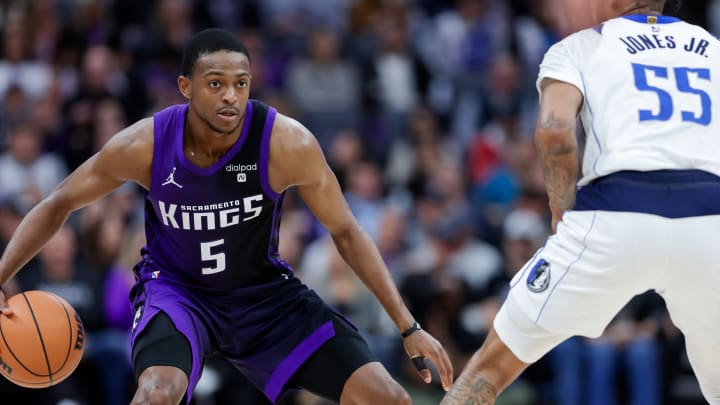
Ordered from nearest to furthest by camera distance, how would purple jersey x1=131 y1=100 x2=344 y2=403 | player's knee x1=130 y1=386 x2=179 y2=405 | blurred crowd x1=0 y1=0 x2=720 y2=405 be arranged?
player's knee x1=130 y1=386 x2=179 y2=405, purple jersey x1=131 y1=100 x2=344 y2=403, blurred crowd x1=0 y1=0 x2=720 y2=405

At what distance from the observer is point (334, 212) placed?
5.76m

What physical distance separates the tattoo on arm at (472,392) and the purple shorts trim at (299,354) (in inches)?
39.9

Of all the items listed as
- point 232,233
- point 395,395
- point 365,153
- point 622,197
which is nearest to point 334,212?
point 232,233

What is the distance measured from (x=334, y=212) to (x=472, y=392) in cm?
135

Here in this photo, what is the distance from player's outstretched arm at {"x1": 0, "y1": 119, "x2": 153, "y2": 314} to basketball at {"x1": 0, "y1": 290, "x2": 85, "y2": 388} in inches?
4.3

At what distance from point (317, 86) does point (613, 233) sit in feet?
29.0

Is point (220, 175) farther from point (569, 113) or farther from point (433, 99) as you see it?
point (433, 99)

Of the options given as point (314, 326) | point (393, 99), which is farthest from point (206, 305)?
point (393, 99)

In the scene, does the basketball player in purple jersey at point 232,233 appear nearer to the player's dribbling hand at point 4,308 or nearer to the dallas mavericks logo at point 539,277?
the player's dribbling hand at point 4,308

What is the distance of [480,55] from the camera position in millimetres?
14305

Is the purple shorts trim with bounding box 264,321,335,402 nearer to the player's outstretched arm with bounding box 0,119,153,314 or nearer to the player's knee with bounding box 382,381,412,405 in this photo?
the player's knee with bounding box 382,381,412,405

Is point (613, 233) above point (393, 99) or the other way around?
above

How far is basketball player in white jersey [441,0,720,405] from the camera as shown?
460 centimetres

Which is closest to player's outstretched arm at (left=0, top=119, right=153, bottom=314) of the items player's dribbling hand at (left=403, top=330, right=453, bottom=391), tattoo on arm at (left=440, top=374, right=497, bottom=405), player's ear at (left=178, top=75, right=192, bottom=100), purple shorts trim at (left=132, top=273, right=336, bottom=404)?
player's ear at (left=178, top=75, right=192, bottom=100)
